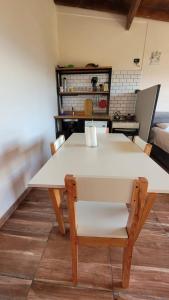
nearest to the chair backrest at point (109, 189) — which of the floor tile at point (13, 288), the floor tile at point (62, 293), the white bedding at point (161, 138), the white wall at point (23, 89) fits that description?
the floor tile at point (62, 293)

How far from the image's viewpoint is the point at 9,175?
1.65 metres

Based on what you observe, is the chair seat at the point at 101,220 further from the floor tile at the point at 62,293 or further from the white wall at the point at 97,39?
the white wall at the point at 97,39

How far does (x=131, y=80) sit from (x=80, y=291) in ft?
11.6

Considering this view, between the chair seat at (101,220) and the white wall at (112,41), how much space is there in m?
3.15


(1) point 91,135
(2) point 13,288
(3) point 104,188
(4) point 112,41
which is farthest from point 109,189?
(4) point 112,41

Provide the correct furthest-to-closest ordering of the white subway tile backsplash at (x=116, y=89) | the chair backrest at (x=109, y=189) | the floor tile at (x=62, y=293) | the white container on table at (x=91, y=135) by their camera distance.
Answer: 1. the white subway tile backsplash at (x=116, y=89)
2. the white container on table at (x=91, y=135)
3. the floor tile at (x=62, y=293)
4. the chair backrest at (x=109, y=189)

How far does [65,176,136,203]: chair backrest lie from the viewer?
2.22 ft

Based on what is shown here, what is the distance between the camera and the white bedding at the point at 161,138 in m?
2.69

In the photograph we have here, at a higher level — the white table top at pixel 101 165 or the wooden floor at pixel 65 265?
the white table top at pixel 101 165

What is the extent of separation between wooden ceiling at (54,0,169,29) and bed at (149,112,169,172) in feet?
6.14

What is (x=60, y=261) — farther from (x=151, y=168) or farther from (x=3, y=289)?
(x=151, y=168)

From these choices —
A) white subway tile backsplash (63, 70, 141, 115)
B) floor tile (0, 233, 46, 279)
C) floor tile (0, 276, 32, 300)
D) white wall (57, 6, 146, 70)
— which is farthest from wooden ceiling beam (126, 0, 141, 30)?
floor tile (0, 276, 32, 300)

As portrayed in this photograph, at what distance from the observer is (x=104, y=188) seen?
0.70 meters

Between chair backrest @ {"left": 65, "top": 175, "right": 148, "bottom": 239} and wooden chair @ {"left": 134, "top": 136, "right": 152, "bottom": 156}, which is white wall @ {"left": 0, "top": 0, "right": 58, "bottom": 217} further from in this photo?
wooden chair @ {"left": 134, "top": 136, "right": 152, "bottom": 156}
